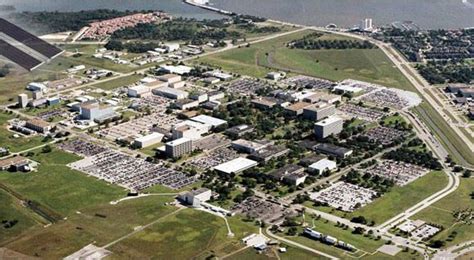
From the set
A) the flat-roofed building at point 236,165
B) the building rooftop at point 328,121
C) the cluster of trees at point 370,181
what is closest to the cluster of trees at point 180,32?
the building rooftop at point 328,121

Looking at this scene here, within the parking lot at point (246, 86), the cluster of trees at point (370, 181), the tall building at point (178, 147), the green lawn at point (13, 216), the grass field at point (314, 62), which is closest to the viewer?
the green lawn at point (13, 216)

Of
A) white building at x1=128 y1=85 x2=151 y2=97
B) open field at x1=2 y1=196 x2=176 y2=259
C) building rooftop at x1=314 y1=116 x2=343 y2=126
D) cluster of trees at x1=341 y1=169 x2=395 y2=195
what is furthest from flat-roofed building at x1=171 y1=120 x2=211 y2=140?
cluster of trees at x1=341 y1=169 x2=395 y2=195

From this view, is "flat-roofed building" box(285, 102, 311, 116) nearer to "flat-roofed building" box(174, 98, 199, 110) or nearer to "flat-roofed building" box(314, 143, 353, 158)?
"flat-roofed building" box(314, 143, 353, 158)

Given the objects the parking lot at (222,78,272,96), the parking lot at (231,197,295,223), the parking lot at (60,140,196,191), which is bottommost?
the parking lot at (60,140,196,191)

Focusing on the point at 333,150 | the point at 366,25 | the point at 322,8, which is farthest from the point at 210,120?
the point at 322,8

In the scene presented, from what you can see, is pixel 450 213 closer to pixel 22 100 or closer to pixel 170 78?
pixel 170 78

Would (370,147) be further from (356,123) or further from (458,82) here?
(458,82)

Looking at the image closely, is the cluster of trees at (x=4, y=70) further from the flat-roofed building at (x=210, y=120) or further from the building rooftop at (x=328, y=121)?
the building rooftop at (x=328, y=121)
